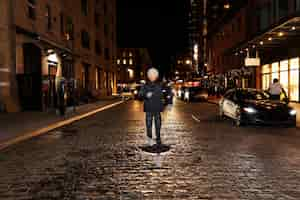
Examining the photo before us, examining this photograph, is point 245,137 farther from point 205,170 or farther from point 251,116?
point 205,170

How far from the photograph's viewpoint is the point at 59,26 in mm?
30938

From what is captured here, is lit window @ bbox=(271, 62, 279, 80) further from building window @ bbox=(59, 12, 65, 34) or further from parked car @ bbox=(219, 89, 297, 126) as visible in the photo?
building window @ bbox=(59, 12, 65, 34)

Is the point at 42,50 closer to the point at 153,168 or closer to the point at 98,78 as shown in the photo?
the point at 153,168

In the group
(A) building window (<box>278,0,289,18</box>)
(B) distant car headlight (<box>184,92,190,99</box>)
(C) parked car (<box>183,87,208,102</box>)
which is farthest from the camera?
(B) distant car headlight (<box>184,92,190,99</box>)

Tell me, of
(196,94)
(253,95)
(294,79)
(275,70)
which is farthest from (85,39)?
(253,95)

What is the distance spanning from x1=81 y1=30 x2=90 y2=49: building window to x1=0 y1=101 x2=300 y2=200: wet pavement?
30.4 meters

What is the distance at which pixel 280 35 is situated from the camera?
2397 cm

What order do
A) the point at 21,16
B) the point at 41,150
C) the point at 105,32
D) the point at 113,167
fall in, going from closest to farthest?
1. the point at 113,167
2. the point at 41,150
3. the point at 21,16
4. the point at 105,32

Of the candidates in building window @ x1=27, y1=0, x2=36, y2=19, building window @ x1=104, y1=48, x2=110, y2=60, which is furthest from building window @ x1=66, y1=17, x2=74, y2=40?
building window @ x1=104, y1=48, x2=110, y2=60

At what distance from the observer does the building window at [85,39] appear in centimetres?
4142

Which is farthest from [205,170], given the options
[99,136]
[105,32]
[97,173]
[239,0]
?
[105,32]

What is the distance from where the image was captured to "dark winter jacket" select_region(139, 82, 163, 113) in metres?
9.23

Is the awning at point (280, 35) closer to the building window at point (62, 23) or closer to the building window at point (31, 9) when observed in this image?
the building window at point (31, 9)

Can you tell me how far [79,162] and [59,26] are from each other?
24590 millimetres
